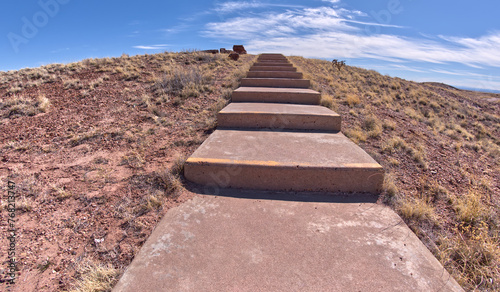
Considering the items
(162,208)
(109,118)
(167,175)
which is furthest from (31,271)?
(109,118)

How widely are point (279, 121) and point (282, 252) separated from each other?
255 centimetres

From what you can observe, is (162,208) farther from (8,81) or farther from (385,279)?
(8,81)

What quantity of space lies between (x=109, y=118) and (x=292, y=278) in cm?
515

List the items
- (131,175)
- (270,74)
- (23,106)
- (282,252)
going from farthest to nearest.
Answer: (270,74), (23,106), (131,175), (282,252)

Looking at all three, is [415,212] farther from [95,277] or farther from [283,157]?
[95,277]

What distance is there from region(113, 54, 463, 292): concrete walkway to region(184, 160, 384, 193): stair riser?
11 millimetres

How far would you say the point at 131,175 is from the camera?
9.55ft

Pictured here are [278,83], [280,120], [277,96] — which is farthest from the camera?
[278,83]

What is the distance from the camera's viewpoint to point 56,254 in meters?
1.85

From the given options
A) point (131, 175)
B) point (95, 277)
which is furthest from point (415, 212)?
point (131, 175)

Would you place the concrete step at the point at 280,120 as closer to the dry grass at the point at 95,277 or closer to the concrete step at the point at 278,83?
the dry grass at the point at 95,277

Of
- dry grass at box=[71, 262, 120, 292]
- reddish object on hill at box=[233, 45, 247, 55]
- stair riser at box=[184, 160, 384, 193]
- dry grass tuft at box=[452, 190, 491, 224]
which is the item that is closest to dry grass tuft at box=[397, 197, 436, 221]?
stair riser at box=[184, 160, 384, 193]

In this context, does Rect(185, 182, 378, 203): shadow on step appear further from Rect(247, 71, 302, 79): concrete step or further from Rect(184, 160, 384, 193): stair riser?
Rect(247, 71, 302, 79): concrete step

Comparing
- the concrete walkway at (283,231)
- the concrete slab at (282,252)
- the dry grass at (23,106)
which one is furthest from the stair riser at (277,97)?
the dry grass at (23,106)
